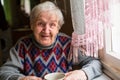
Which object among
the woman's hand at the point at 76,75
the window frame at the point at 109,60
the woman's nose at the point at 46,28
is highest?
the woman's nose at the point at 46,28

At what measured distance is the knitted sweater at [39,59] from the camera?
1.41 m

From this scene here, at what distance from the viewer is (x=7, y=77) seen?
1291mm

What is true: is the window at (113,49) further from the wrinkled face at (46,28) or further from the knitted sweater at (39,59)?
the wrinkled face at (46,28)

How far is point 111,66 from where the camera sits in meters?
1.32

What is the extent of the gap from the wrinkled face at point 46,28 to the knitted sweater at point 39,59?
5 centimetres

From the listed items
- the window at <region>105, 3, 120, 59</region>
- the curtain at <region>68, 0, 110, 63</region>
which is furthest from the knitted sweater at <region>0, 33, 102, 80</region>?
the curtain at <region>68, 0, 110, 63</region>

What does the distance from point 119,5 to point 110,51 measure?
349mm

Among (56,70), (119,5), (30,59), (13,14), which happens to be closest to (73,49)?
(56,70)

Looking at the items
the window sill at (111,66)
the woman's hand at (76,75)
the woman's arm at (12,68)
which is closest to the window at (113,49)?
the window sill at (111,66)

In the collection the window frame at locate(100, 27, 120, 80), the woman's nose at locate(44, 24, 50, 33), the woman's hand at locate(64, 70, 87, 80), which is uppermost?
the woman's nose at locate(44, 24, 50, 33)

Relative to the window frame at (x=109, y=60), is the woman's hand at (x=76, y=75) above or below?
below

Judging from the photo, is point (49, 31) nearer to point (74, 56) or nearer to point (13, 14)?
point (74, 56)

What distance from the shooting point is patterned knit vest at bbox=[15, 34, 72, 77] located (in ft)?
4.67

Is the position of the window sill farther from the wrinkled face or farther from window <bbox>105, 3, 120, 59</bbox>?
the wrinkled face
